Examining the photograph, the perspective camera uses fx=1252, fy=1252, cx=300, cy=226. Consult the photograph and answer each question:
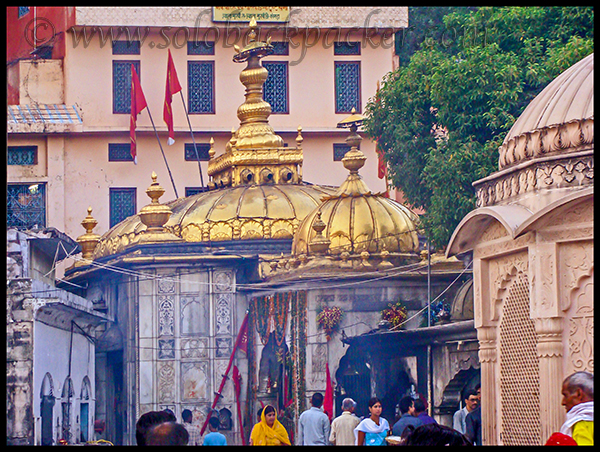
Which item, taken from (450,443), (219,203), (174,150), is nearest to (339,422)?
(450,443)

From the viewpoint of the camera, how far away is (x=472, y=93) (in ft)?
65.1

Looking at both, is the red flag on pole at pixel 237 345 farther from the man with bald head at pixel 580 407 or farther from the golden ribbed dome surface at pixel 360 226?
the man with bald head at pixel 580 407

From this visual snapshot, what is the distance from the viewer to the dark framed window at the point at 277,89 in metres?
35.8

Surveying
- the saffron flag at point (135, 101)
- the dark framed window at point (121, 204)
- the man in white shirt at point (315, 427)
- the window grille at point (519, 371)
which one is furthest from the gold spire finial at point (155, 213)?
the window grille at point (519, 371)

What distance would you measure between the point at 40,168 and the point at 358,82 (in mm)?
9324

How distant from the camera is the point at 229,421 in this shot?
24719 mm

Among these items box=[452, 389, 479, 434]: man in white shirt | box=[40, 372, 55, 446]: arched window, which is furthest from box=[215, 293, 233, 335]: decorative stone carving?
box=[452, 389, 479, 434]: man in white shirt

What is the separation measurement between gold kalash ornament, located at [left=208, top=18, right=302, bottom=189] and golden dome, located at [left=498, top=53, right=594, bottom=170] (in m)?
16.0

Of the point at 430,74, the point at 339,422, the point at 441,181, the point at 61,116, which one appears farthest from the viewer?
the point at 61,116

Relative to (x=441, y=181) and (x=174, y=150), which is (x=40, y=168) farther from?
(x=441, y=181)

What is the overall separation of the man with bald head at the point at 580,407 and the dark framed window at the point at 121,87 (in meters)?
28.7

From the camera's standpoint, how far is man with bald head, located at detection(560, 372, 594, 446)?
24.1 ft

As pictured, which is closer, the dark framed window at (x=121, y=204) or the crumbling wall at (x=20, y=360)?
the crumbling wall at (x=20, y=360)

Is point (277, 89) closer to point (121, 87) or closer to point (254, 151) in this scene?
point (121, 87)
